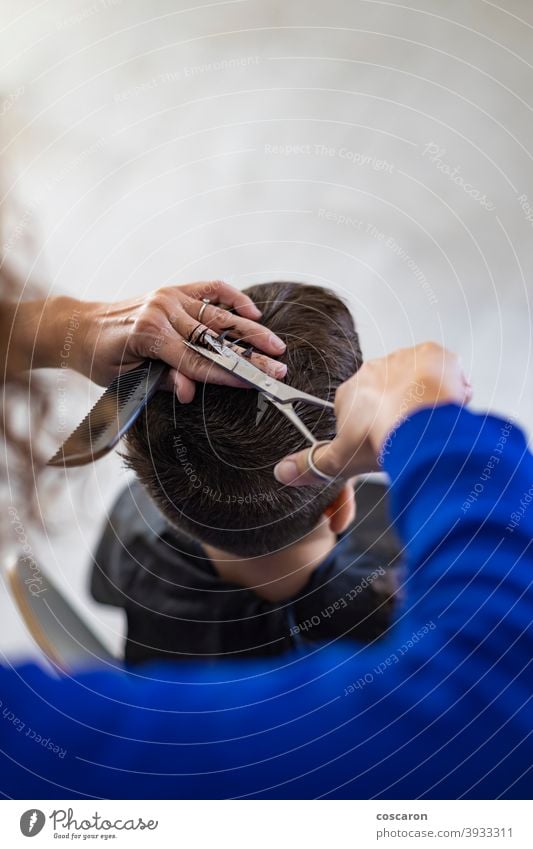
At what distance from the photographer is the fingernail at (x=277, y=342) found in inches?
25.0

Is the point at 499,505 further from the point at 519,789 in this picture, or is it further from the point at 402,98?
the point at 402,98

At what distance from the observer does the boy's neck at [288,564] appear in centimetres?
69

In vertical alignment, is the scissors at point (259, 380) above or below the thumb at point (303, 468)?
above

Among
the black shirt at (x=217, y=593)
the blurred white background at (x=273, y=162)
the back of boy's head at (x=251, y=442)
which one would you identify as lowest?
the black shirt at (x=217, y=593)

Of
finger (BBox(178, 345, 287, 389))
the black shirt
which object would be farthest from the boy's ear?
finger (BBox(178, 345, 287, 389))

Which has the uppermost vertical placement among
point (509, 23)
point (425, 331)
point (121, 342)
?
point (509, 23)

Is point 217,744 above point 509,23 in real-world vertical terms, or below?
below

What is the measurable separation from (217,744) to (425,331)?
0.38m

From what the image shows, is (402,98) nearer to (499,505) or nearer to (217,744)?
(499,505)

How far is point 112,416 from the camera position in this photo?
0.68m

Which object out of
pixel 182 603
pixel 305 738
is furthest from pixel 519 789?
pixel 182 603

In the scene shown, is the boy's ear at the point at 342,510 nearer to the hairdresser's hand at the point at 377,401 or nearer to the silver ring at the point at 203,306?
the hairdresser's hand at the point at 377,401

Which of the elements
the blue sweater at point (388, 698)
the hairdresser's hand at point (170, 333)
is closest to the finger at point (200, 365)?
the hairdresser's hand at point (170, 333)

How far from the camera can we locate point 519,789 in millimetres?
671
